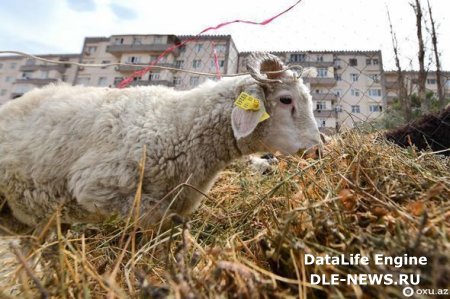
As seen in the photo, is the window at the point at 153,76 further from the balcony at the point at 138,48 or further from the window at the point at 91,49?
the window at the point at 91,49

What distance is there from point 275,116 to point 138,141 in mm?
1287

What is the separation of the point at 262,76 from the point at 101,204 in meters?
1.83

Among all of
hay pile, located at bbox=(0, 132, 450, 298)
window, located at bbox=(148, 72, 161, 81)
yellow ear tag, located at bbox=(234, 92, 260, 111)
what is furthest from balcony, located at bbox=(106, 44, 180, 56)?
hay pile, located at bbox=(0, 132, 450, 298)

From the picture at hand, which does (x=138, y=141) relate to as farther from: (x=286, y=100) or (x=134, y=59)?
(x=134, y=59)

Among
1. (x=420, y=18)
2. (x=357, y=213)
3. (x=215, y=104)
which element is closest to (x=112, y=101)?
(x=215, y=104)

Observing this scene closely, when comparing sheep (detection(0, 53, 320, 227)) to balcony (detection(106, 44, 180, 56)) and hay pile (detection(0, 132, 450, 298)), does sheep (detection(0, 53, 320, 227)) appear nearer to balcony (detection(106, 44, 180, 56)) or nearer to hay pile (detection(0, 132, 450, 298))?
hay pile (detection(0, 132, 450, 298))

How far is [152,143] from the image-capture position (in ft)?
8.71

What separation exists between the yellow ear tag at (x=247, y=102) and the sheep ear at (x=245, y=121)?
0.04m

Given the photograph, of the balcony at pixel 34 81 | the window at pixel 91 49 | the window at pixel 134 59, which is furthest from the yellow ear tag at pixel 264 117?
the balcony at pixel 34 81

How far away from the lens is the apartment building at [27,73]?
202 ft

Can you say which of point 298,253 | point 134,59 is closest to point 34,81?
point 134,59

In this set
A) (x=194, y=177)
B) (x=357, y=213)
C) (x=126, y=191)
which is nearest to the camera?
(x=357, y=213)

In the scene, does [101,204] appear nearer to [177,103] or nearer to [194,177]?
[194,177]

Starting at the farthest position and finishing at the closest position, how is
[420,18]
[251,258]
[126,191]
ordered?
[420,18]
[126,191]
[251,258]
